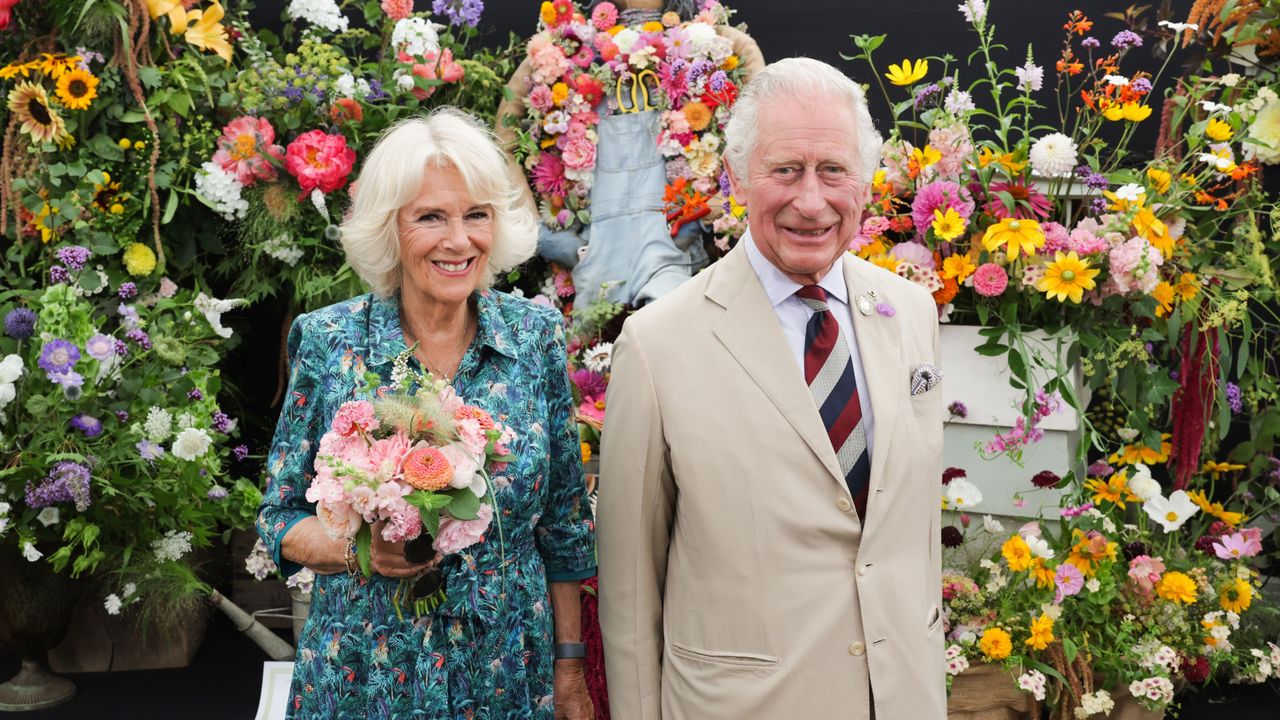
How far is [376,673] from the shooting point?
1836mm

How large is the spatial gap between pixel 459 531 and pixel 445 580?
230 millimetres

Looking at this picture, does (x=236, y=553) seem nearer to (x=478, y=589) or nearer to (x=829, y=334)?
(x=478, y=589)

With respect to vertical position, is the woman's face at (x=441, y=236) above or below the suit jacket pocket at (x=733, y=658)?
above

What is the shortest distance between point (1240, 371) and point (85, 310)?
3.22m

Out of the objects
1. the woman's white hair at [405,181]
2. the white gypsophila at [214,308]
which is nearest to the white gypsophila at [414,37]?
the white gypsophila at [214,308]

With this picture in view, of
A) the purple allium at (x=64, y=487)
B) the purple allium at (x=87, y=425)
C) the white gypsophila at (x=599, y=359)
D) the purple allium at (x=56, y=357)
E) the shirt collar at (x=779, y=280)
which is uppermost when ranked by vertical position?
the white gypsophila at (x=599, y=359)

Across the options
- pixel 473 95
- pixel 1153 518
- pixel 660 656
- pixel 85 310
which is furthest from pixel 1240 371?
pixel 85 310

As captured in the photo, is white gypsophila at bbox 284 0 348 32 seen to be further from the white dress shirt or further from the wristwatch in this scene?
the wristwatch

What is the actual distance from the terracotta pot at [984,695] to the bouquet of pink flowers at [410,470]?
1.65 meters

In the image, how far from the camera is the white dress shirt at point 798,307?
1819mm

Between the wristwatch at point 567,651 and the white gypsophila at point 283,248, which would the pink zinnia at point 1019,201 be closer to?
the wristwatch at point 567,651

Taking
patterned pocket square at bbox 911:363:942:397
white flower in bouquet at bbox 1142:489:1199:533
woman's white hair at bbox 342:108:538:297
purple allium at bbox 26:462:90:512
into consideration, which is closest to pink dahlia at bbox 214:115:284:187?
purple allium at bbox 26:462:90:512

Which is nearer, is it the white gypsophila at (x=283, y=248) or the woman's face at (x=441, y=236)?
the woman's face at (x=441, y=236)

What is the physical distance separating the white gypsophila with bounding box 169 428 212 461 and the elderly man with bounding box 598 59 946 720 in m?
1.76
